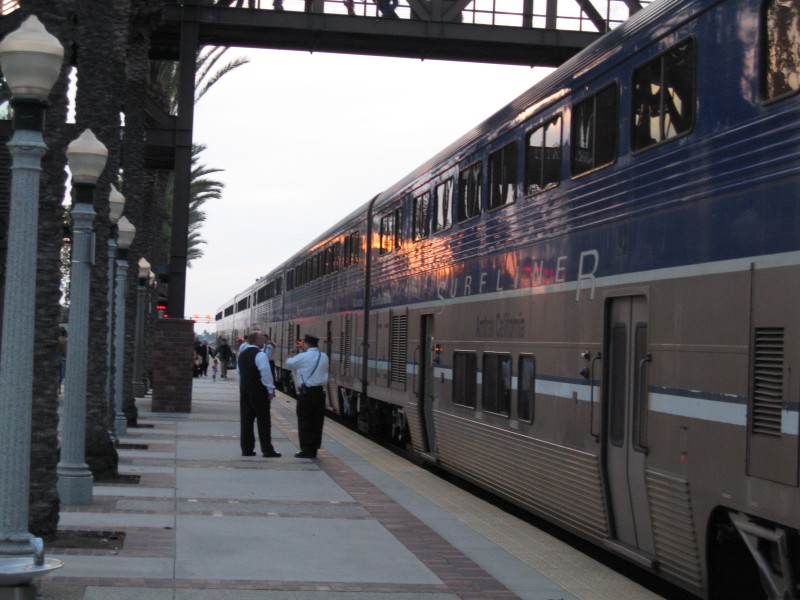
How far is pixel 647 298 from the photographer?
8703 mm

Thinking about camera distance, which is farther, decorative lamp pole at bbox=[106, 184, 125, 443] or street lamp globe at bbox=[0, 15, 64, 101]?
decorative lamp pole at bbox=[106, 184, 125, 443]

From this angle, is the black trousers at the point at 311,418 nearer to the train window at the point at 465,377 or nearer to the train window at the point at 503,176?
the train window at the point at 465,377

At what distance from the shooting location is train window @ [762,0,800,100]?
6.96m

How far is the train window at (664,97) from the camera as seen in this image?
8.28 metres

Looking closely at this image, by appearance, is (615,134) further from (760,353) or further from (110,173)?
(110,173)

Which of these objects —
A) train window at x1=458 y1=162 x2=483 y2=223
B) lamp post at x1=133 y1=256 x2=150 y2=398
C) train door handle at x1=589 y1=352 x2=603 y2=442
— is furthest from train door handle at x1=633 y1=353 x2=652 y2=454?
lamp post at x1=133 y1=256 x2=150 y2=398

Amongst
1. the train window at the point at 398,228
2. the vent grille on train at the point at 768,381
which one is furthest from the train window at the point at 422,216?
the vent grille on train at the point at 768,381

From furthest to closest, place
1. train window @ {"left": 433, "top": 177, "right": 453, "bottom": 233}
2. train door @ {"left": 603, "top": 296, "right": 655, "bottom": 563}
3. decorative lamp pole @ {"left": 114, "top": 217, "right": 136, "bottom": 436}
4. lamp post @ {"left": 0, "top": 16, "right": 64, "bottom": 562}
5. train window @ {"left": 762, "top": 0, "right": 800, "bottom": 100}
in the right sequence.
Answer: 1. decorative lamp pole @ {"left": 114, "top": 217, "right": 136, "bottom": 436}
2. train window @ {"left": 433, "top": 177, "right": 453, "bottom": 233}
3. train door @ {"left": 603, "top": 296, "right": 655, "bottom": 563}
4. lamp post @ {"left": 0, "top": 16, "right": 64, "bottom": 562}
5. train window @ {"left": 762, "top": 0, "right": 800, "bottom": 100}

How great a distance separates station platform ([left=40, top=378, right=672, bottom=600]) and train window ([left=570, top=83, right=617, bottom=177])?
3.22 m

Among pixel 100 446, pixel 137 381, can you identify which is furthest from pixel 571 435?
pixel 137 381

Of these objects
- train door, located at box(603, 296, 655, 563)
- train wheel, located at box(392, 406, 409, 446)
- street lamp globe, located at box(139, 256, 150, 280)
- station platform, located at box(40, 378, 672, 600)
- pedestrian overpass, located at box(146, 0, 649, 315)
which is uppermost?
pedestrian overpass, located at box(146, 0, 649, 315)

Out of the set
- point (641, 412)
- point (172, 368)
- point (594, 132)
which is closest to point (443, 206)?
point (594, 132)

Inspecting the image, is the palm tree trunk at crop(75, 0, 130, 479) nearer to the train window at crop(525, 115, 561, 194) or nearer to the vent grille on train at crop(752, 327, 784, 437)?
the train window at crop(525, 115, 561, 194)

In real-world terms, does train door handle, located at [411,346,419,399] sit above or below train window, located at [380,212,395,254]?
below
